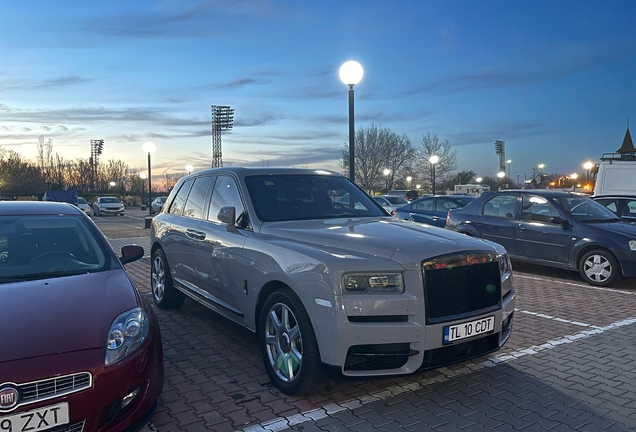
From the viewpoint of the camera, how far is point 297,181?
5328mm

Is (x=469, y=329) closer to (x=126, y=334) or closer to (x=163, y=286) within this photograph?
(x=126, y=334)

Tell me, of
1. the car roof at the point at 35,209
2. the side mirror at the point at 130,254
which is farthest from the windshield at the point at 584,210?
the car roof at the point at 35,209

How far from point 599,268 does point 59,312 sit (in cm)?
835

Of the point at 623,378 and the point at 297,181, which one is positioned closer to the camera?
the point at 623,378

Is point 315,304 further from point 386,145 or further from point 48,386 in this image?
point 386,145

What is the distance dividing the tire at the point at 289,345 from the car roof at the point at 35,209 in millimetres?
2137

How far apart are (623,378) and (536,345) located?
97 centimetres

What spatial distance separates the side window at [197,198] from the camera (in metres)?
5.87

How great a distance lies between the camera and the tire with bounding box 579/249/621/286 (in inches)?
330

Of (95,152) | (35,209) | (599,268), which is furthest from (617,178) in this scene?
(95,152)

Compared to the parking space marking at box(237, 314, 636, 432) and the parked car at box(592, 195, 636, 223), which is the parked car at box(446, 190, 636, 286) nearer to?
the parked car at box(592, 195, 636, 223)

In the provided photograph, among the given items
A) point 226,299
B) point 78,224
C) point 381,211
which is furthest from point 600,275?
point 78,224

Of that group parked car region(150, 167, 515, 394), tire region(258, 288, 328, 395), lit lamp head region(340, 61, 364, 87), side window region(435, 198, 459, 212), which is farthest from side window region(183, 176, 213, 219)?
side window region(435, 198, 459, 212)

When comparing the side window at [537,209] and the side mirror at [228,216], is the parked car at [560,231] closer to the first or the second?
the side window at [537,209]
